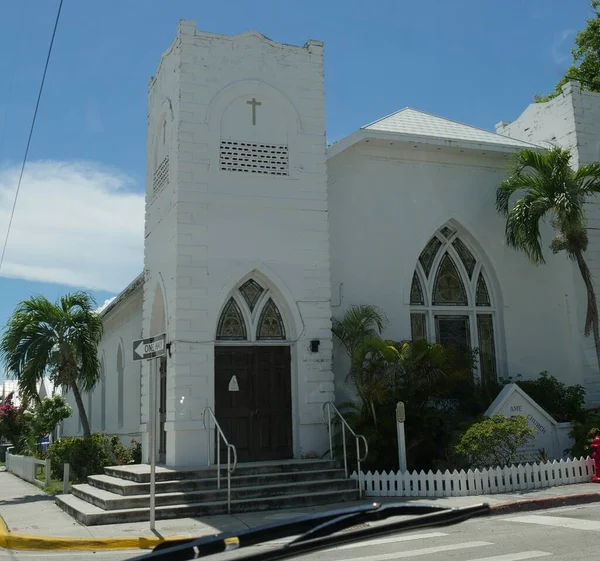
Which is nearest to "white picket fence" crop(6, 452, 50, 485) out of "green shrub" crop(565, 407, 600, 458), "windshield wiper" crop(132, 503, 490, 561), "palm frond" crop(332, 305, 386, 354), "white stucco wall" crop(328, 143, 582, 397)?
"palm frond" crop(332, 305, 386, 354)

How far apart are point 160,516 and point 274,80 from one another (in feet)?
29.1

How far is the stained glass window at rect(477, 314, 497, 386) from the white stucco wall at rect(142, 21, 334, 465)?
424cm

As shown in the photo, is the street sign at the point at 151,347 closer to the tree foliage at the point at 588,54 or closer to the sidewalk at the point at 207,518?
the sidewalk at the point at 207,518

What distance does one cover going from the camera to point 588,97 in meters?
17.8

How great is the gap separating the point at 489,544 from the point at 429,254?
32.4ft

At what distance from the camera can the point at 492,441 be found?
12250mm

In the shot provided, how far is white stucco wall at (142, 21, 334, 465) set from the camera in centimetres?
1323

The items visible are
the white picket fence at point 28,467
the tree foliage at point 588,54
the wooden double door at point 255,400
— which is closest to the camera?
the wooden double door at point 255,400

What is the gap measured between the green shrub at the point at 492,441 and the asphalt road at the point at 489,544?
2580 millimetres

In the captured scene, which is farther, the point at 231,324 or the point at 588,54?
the point at 588,54

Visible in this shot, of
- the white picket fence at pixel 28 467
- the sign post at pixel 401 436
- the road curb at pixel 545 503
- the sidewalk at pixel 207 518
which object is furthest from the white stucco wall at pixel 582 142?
the white picket fence at pixel 28 467

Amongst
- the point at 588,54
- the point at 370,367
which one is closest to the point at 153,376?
the point at 370,367

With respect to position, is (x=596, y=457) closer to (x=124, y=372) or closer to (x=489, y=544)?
(x=489, y=544)

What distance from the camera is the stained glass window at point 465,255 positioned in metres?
16.8
